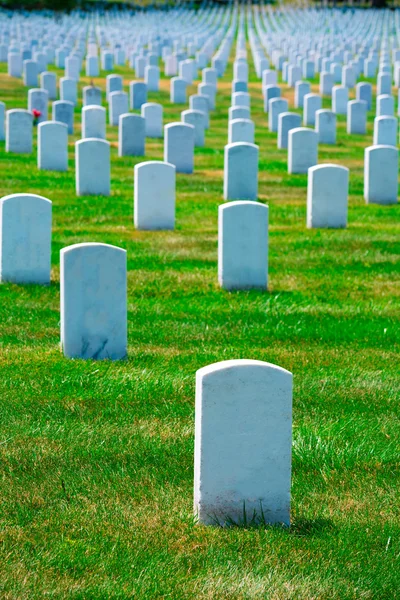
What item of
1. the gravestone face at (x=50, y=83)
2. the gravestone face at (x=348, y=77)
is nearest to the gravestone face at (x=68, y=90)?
the gravestone face at (x=50, y=83)

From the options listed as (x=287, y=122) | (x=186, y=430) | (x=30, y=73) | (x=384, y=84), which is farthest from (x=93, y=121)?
(x=186, y=430)

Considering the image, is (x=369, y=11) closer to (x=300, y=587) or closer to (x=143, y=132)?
(x=143, y=132)

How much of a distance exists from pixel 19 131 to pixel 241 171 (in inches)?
208

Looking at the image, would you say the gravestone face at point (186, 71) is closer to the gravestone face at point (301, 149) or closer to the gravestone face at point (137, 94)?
the gravestone face at point (137, 94)

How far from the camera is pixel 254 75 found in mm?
34656

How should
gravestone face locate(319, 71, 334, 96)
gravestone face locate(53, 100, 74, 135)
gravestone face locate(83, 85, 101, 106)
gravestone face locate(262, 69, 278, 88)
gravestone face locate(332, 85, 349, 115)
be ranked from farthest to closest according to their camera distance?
gravestone face locate(319, 71, 334, 96) → gravestone face locate(262, 69, 278, 88) → gravestone face locate(332, 85, 349, 115) → gravestone face locate(83, 85, 101, 106) → gravestone face locate(53, 100, 74, 135)

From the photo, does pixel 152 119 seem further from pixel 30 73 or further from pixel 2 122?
pixel 30 73

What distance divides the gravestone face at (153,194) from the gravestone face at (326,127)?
30.0 feet

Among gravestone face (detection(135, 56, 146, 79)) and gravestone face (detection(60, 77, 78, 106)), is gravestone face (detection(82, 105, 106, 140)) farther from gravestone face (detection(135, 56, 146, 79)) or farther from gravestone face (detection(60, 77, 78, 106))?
gravestone face (detection(135, 56, 146, 79))

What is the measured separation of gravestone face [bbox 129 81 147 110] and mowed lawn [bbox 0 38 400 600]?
45.7ft

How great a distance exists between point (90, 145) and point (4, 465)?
29.8 ft

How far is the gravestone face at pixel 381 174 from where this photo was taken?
14.3 metres

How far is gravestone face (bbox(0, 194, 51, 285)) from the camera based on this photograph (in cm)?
925

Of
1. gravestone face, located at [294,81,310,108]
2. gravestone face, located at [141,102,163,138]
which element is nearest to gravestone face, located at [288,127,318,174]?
gravestone face, located at [141,102,163,138]
